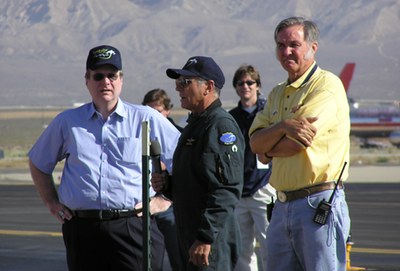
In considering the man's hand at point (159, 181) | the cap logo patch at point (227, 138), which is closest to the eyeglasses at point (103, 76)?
the man's hand at point (159, 181)

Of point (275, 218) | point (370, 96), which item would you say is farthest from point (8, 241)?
point (370, 96)

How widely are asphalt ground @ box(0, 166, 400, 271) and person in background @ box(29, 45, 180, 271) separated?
5.01 metres

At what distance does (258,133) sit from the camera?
20.9 feet

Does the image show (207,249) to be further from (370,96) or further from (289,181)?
(370,96)

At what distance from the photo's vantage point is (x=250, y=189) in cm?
919

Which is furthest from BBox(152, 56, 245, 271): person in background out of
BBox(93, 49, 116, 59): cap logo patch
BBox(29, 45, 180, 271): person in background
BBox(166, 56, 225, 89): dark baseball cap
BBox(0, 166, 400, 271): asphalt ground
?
BBox(0, 166, 400, 271): asphalt ground

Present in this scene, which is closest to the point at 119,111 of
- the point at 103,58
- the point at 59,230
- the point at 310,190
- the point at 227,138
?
the point at 103,58

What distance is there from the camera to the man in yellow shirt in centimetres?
602

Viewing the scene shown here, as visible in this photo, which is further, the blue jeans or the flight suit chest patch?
the flight suit chest patch

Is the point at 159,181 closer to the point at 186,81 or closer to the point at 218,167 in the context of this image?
the point at 218,167

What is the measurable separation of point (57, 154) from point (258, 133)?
1350 millimetres

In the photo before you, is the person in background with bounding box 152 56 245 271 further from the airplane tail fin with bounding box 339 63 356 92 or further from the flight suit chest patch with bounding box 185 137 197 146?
the airplane tail fin with bounding box 339 63 356 92

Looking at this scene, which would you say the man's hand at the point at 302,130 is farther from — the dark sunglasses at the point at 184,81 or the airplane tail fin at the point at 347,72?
the airplane tail fin at the point at 347,72

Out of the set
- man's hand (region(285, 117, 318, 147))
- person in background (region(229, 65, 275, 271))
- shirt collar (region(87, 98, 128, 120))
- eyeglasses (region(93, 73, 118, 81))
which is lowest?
person in background (region(229, 65, 275, 271))
